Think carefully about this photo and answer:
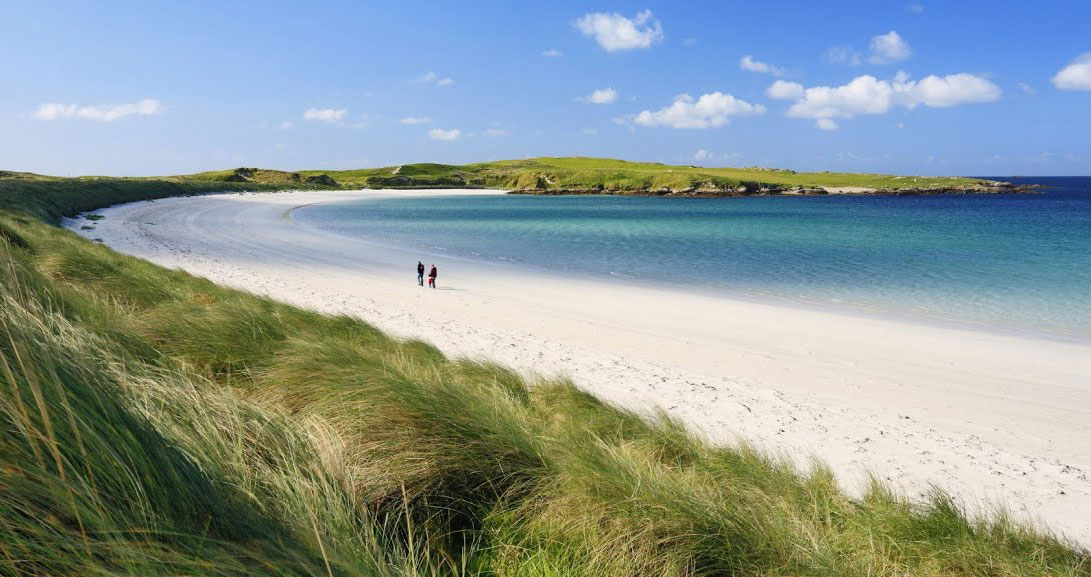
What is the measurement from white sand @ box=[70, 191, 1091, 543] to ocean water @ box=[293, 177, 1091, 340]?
3745 mm

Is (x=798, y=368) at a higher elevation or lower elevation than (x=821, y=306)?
higher

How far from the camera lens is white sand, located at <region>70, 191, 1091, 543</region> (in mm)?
6910

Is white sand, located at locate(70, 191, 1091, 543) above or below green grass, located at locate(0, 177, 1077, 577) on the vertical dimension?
below

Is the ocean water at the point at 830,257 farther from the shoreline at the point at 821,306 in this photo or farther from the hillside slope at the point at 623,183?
the hillside slope at the point at 623,183

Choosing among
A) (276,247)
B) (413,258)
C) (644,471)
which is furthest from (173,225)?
(644,471)

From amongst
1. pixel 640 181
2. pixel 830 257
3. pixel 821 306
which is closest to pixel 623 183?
pixel 640 181

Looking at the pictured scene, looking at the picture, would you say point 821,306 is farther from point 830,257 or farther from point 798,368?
point 830,257

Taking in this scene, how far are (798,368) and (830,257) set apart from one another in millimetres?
22489

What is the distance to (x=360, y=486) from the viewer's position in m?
3.23

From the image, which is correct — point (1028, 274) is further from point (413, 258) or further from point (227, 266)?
point (227, 266)

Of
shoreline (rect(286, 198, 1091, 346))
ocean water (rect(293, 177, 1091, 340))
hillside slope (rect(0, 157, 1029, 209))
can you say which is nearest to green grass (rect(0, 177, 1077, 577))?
shoreline (rect(286, 198, 1091, 346))

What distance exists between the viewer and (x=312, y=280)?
1945cm

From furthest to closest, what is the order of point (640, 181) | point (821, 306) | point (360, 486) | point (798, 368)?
point (640, 181) → point (821, 306) → point (798, 368) → point (360, 486)

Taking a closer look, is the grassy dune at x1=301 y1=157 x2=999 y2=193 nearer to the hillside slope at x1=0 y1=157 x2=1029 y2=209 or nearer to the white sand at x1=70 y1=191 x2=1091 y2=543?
the hillside slope at x1=0 y1=157 x2=1029 y2=209
